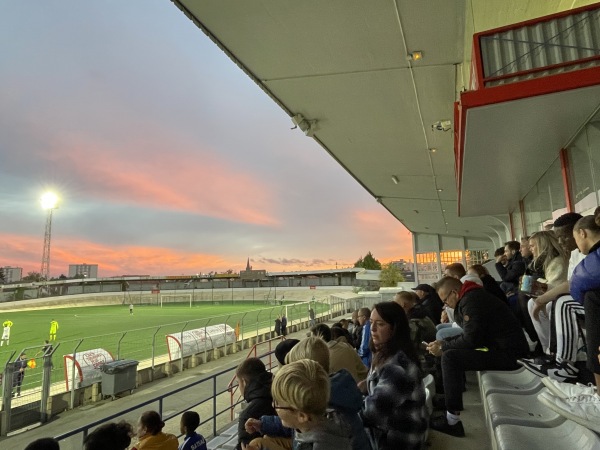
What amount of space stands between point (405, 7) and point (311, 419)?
16.7 ft

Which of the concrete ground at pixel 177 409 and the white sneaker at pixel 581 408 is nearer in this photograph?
the white sneaker at pixel 581 408

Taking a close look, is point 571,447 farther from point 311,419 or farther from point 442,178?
point 442,178

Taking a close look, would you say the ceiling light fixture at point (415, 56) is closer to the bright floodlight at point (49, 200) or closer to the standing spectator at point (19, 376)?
the standing spectator at point (19, 376)

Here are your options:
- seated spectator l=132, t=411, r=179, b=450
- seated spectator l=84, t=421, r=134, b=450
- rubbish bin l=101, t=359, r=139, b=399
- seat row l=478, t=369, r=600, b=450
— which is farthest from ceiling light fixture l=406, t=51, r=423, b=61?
rubbish bin l=101, t=359, r=139, b=399

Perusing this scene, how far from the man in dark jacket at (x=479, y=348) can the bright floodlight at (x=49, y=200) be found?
95.9m

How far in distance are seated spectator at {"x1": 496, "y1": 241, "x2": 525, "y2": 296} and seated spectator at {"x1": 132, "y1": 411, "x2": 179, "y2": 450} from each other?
4.73 meters

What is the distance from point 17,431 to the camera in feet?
34.6

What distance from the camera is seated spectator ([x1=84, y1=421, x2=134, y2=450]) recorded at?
8.04 ft

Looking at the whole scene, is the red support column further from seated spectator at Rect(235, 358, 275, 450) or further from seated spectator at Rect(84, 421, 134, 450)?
seated spectator at Rect(84, 421, 134, 450)

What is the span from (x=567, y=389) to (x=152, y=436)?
3337 mm

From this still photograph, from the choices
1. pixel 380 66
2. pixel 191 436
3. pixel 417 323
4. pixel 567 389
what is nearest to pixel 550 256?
pixel 417 323

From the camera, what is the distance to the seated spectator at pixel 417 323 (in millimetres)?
3707

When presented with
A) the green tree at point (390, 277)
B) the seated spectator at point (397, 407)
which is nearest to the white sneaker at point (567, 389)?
the seated spectator at point (397, 407)

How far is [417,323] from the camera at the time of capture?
13.3 ft
